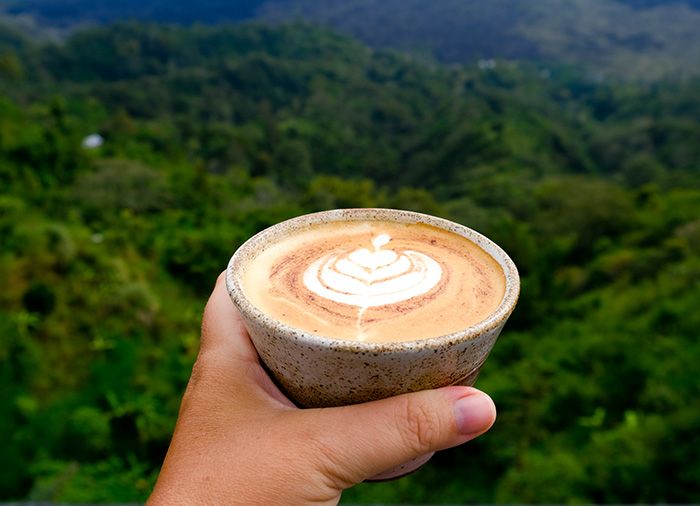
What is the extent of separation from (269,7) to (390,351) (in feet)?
300

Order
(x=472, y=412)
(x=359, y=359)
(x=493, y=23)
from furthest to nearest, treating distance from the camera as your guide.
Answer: (x=493, y=23) → (x=472, y=412) → (x=359, y=359)

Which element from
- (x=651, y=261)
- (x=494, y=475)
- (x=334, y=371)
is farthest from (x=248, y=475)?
(x=651, y=261)

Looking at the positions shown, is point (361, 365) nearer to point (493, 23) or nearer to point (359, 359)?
point (359, 359)

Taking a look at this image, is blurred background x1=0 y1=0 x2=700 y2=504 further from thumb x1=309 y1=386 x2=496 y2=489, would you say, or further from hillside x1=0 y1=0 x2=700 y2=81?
thumb x1=309 y1=386 x2=496 y2=489

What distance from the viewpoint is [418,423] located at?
1.47 metres

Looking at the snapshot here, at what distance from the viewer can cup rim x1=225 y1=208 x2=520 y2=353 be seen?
137 centimetres

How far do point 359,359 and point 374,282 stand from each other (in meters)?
0.44

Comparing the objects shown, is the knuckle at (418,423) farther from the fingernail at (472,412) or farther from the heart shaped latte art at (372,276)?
the heart shaped latte art at (372,276)

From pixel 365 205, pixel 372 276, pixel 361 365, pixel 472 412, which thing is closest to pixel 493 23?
pixel 365 205

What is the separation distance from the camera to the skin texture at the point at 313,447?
1470mm

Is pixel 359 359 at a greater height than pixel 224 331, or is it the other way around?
pixel 359 359

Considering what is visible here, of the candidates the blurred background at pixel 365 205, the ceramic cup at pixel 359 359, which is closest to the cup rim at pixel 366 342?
the ceramic cup at pixel 359 359

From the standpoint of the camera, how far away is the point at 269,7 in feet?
278

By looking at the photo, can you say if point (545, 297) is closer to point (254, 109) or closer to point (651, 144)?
point (651, 144)
